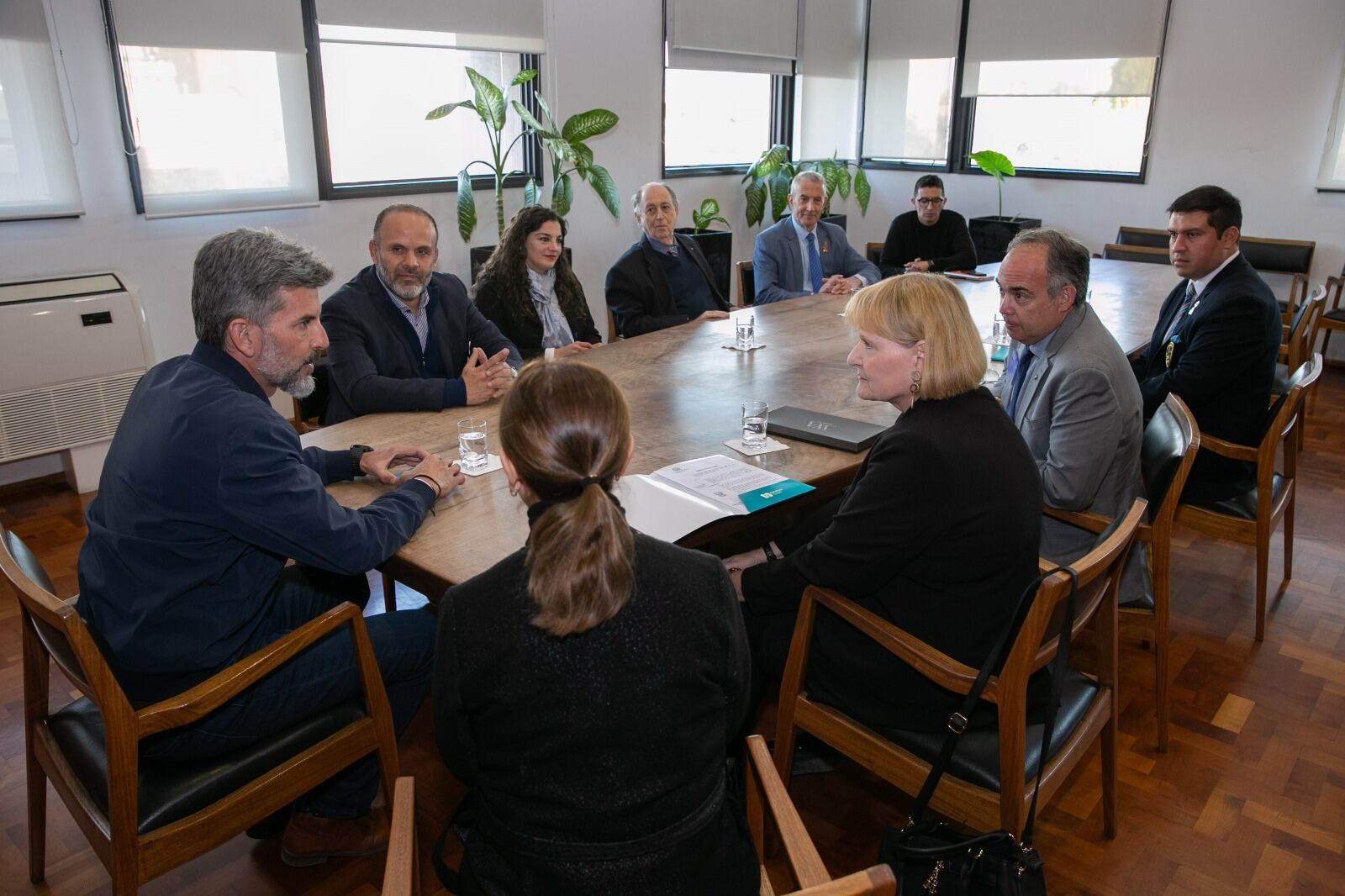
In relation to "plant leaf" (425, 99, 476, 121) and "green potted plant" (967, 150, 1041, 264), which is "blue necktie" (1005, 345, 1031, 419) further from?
"green potted plant" (967, 150, 1041, 264)

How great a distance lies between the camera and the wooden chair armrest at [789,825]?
1077mm

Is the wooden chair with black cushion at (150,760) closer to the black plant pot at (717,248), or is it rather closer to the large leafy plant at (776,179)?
the black plant pot at (717,248)

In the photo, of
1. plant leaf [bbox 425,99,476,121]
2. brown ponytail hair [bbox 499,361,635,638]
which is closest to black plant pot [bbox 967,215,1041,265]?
plant leaf [bbox 425,99,476,121]

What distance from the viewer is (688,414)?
8.32 ft

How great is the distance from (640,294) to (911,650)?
2.76 m

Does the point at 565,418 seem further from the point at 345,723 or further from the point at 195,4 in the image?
the point at 195,4

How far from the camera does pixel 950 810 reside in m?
1.63

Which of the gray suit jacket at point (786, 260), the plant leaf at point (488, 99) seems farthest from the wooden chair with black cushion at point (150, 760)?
the plant leaf at point (488, 99)

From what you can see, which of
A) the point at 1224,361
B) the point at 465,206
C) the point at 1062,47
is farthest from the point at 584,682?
the point at 1062,47

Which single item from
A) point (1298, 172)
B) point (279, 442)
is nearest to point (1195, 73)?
point (1298, 172)

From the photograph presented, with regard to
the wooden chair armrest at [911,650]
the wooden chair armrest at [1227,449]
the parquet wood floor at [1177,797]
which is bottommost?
the parquet wood floor at [1177,797]

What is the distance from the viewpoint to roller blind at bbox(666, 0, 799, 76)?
20.7 feet

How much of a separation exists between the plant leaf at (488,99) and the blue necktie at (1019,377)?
358cm

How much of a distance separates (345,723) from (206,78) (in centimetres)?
368
